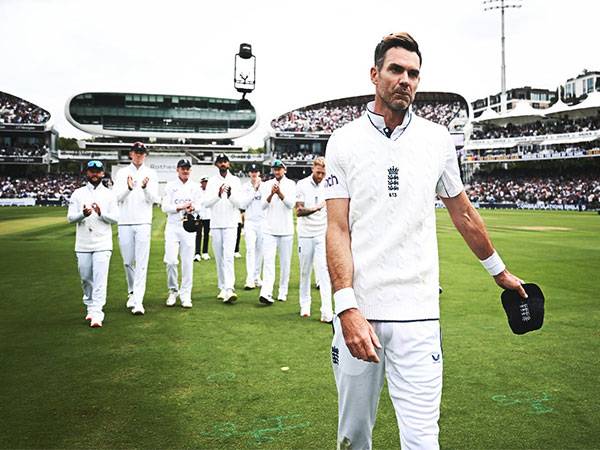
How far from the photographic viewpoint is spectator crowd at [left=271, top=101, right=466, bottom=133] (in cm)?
9218

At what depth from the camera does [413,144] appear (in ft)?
8.87

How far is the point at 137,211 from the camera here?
862 centimetres

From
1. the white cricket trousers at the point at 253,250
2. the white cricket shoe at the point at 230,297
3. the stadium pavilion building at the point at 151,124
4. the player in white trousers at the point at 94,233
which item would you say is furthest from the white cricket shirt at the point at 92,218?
the stadium pavilion building at the point at 151,124

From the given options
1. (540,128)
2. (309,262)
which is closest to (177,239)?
(309,262)

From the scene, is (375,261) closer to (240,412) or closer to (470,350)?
(240,412)

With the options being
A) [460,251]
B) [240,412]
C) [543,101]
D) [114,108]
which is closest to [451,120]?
[543,101]

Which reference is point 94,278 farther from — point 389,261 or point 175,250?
point 389,261

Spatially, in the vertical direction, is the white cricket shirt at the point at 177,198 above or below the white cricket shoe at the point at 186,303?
above

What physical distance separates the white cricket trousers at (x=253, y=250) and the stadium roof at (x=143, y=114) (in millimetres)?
74964

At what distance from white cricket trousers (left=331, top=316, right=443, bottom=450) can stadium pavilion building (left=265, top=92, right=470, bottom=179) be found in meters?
81.5

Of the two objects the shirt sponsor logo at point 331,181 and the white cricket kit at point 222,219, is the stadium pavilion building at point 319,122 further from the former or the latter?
the shirt sponsor logo at point 331,181

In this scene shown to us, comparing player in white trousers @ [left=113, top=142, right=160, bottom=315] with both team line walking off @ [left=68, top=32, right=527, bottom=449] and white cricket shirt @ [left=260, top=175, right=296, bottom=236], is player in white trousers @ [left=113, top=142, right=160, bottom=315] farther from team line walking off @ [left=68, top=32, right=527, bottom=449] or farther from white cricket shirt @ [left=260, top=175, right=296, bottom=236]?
team line walking off @ [left=68, top=32, right=527, bottom=449]

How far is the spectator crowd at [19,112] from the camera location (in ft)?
266

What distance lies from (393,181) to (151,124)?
86.4 meters
